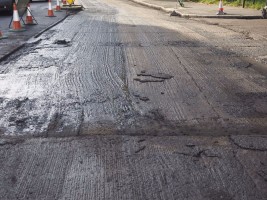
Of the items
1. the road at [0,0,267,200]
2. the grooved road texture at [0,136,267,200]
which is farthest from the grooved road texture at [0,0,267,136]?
the grooved road texture at [0,136,267,200]

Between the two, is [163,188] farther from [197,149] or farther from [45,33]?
[45,33]

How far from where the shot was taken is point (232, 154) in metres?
3.48

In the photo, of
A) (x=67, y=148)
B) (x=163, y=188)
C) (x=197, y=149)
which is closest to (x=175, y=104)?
(x=197, y=149)

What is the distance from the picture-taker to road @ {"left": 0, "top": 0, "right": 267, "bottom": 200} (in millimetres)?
2992

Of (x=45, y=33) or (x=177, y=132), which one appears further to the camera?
(x=45, y=33)

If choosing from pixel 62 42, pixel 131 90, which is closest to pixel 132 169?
pixel 131 90

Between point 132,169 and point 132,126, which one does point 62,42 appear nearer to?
point 132,126

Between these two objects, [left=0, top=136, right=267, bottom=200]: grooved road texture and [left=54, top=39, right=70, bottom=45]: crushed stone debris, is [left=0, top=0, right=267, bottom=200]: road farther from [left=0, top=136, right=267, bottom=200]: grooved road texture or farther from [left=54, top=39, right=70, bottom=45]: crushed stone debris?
[left=54, top=39, right=70, bottom=45]: crushed stone debris

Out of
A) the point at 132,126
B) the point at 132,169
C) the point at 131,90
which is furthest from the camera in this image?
the point at 131,90

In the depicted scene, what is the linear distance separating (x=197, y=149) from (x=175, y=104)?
1326mm

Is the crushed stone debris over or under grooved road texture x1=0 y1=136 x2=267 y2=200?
over

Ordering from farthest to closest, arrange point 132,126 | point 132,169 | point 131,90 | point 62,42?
point 62,42
point 131,90
point 132,126
point 132,169

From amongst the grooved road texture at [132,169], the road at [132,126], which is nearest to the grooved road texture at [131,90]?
the road at [132,126]

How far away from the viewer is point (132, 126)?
13.5 ft
